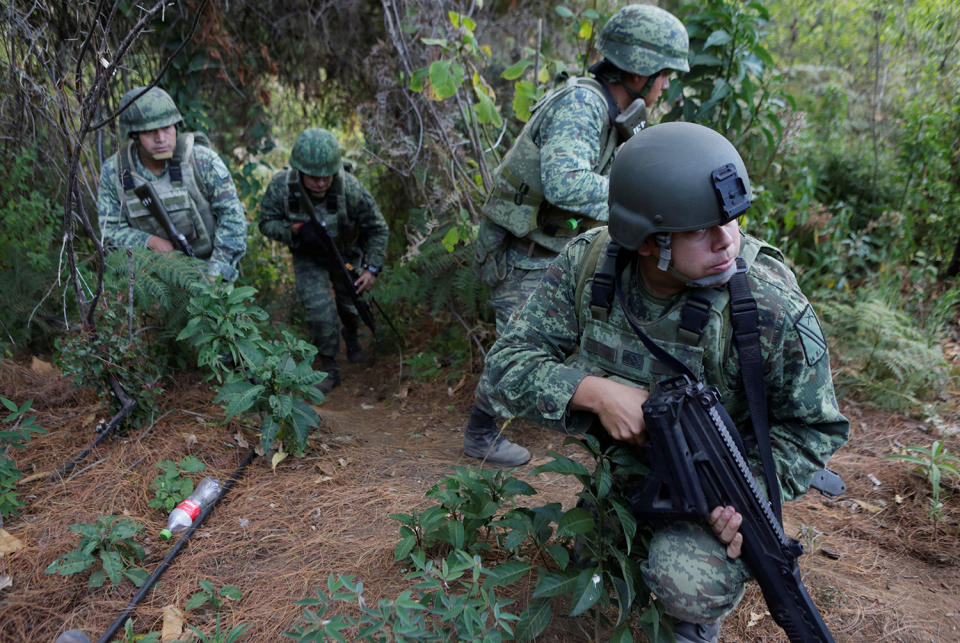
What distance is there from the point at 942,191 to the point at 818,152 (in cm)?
136

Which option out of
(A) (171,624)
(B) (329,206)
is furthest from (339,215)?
(A) (171,624)

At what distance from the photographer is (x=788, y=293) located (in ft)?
6.08

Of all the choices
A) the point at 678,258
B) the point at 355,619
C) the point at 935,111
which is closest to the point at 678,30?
the point at 678,258

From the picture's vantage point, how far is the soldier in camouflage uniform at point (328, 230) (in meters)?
5.16

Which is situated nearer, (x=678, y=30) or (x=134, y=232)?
(x=678, y=30)

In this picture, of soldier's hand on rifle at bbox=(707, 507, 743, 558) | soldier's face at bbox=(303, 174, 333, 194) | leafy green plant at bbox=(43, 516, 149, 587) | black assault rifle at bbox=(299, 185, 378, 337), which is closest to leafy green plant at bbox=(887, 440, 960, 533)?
soldier's hand on rifle at bbox=(707, 507, 743, 558)

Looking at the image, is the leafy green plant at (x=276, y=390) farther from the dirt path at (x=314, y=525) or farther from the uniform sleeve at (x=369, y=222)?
the uniform sleeve at (x=369, y=222)

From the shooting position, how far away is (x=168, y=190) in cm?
412

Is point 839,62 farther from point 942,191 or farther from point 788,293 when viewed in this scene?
point 788,293

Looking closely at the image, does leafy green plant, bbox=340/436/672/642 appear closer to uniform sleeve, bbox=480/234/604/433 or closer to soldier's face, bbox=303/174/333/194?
uniform sleeve, bbox=480/234/604/433

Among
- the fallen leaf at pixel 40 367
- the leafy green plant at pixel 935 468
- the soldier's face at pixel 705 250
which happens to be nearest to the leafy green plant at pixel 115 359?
the fallen leaf at pixel 40 367

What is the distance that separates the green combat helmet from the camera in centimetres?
479

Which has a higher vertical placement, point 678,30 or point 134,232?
point 678,30

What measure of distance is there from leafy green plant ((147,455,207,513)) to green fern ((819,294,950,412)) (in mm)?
4126
